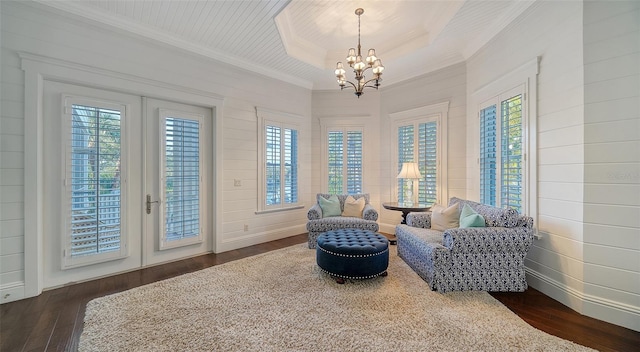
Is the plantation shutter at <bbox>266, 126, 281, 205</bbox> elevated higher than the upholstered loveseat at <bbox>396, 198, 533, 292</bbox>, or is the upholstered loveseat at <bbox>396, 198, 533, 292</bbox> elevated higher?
the plantation shutter at <bbox>266, 126, 281, 205</bbox>

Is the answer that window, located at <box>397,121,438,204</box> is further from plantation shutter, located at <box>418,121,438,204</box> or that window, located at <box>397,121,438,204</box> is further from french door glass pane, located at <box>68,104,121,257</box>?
french door glass pane, located at <box>68,104,121,257</box>

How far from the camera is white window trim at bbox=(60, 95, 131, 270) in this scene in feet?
9.54

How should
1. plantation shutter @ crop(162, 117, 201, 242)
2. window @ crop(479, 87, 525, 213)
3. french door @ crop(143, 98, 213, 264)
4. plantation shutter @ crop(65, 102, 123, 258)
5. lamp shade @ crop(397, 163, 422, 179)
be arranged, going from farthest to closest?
1. lamp shade @ crop(397, 163, 422, 179)
2. plantation shutter @ crop(162, 117, 201, 242)
3. french door @ crop(143, 98, 213, 264)
4. window @ crop(479, 87, 525, 213)
5. plantation shutter @ crop(65, 102, 123, 258)

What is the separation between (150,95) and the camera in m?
3.47

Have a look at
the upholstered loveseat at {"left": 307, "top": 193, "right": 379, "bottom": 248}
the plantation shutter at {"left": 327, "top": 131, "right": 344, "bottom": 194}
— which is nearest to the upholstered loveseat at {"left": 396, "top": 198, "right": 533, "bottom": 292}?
the upholstered loveseat at {"left": 307, "top": 193, "right": 379, "bottom": 248}

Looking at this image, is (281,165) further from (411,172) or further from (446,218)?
(446,218)

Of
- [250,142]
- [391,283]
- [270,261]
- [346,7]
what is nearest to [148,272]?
[270,261]

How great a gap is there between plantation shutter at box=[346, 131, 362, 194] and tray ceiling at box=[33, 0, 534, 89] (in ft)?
4.89

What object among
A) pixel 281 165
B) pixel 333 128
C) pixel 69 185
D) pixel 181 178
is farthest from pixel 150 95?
pixel 333 128

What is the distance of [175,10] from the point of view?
3.08 m

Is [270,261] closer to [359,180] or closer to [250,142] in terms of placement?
[250,142]

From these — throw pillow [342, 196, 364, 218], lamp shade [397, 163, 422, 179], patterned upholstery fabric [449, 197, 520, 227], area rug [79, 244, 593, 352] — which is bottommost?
area rug [79, 244, 593, 352]

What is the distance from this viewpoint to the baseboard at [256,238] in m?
4.20

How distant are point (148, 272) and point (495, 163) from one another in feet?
16.2
